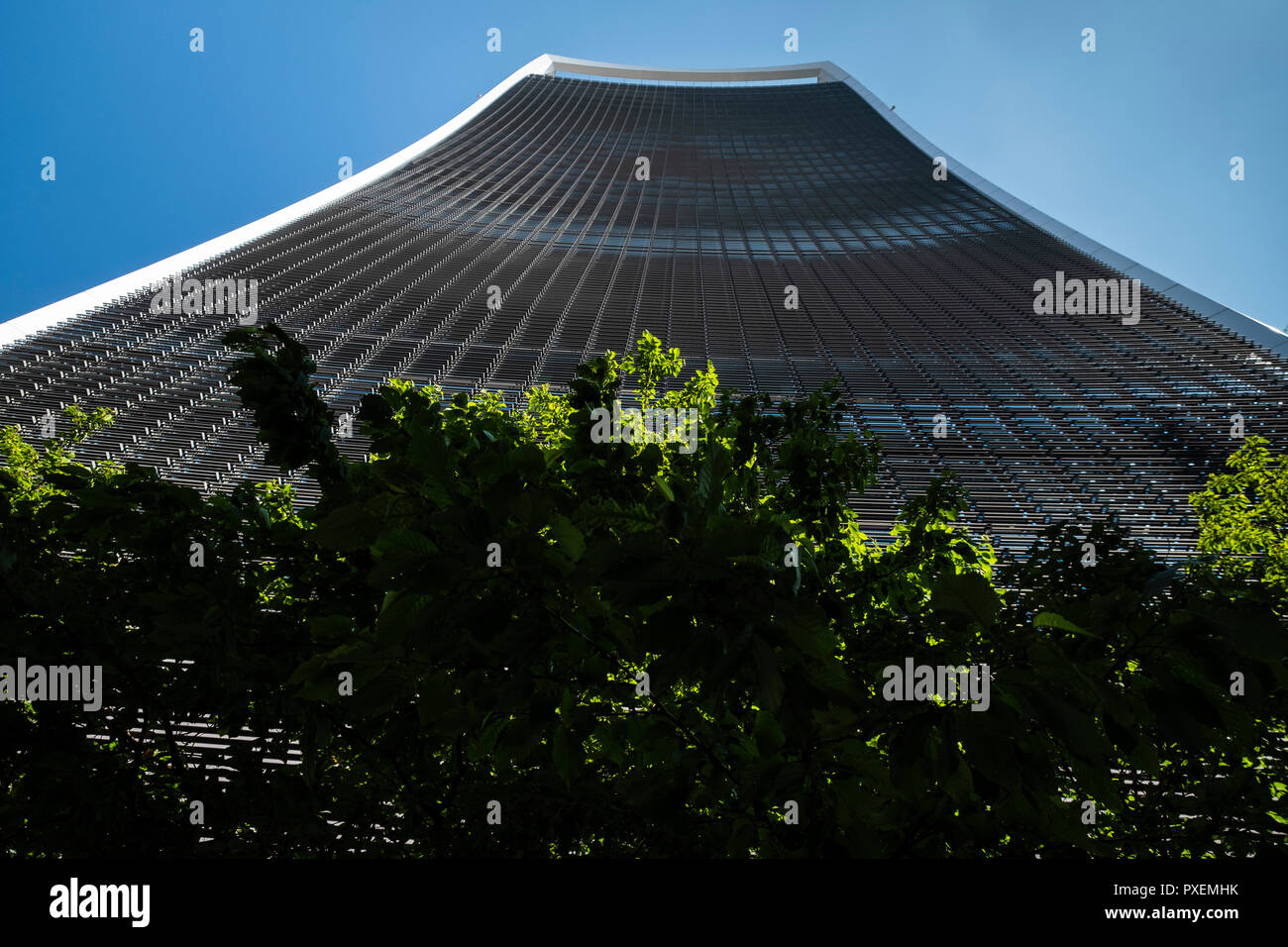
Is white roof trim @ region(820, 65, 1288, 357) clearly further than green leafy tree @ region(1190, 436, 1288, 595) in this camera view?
Yes

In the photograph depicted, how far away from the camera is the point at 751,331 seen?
24297 mm

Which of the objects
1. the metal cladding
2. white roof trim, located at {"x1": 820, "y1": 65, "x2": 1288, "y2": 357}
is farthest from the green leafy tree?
white roof trim, located at {"x1": 820, "y1": 65, "x2": 1288, "y2": 357}

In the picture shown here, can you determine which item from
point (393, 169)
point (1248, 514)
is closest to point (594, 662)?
point (1248, 514)

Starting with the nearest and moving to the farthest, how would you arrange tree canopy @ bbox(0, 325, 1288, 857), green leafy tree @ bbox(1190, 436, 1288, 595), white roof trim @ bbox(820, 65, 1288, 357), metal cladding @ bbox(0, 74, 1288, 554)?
tree canopy @ bbox(0, 325, 1288, 857) → green leafy tree @ bbox(1190, 436, 1288, 595) → metal cladding @ bbox(0, 74, 1288, 554) → white roof trim @ bbox(820, 65, 1288, 357)

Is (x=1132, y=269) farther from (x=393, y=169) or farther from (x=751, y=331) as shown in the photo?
(x=393, y=169)

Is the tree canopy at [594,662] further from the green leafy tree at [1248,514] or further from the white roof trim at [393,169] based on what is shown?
the white roof trim at [393,169]

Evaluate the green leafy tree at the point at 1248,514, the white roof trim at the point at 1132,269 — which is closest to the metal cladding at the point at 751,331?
the white roof trim at the point at 1132,269

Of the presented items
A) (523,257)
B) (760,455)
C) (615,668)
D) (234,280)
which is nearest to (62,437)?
(234,280)

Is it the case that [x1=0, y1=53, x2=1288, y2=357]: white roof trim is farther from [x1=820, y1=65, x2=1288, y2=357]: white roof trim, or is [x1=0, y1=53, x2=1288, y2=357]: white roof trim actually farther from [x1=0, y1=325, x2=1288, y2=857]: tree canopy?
[x1=0, y1=325, x2=1288, y2=857]: tree canopy

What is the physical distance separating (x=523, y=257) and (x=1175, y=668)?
31.2 meters

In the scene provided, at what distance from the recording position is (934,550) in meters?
4.35

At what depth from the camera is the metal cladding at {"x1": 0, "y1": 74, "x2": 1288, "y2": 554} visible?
52.6 ft

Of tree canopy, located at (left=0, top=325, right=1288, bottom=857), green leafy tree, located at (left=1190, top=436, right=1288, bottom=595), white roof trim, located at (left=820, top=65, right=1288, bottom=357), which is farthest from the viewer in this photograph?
white roof trim, located at (left=820, top=65, right=1288, bottom=357)

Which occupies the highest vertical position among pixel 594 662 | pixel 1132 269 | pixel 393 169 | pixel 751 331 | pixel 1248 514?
pixel 393 169
